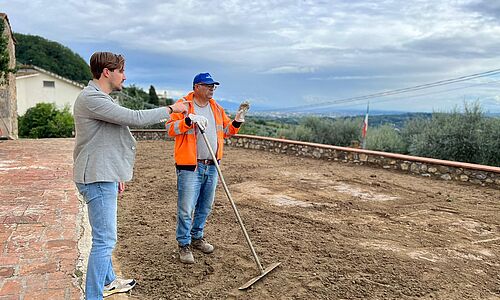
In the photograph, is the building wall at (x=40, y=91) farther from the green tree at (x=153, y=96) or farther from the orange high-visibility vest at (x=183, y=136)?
the orange high-visibility vest at (x=183, y=136)

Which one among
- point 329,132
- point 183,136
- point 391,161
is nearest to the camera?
point 183,136

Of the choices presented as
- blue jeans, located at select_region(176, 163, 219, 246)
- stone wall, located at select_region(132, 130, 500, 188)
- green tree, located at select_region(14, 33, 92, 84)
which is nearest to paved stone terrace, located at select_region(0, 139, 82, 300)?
blue jeans, located at select_region(176, 163, 219, 246)

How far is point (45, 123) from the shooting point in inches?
934

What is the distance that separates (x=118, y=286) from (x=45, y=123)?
24.2m

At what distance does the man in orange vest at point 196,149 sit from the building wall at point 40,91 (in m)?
30.4

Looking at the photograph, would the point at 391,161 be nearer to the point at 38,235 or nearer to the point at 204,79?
the point at 204,79

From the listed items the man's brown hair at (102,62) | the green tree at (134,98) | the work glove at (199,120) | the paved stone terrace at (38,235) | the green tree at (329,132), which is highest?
the green tree at (134,98)

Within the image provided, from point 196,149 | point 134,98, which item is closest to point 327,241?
point 196,149

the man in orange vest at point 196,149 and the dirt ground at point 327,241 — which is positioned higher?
the man in orange vest at point 196,149

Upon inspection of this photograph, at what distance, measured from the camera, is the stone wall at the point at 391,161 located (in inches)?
272

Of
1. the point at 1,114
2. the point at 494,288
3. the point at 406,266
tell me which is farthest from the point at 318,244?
the point at 1,114

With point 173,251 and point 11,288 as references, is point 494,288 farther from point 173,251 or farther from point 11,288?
point 11,288

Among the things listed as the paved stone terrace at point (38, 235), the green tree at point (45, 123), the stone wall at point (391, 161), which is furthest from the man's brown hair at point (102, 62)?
the green tree at point (45, 123)

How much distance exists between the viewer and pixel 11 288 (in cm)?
245
